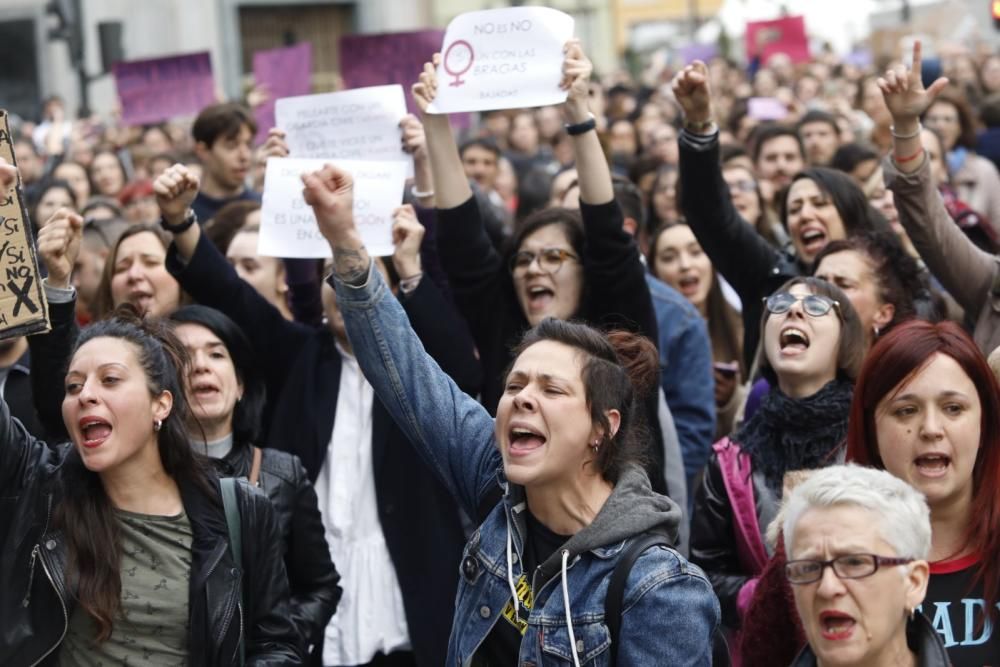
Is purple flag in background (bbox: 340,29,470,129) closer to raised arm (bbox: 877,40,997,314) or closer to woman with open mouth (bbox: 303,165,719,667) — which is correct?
raised arm (bbox: 877,40,997,314)

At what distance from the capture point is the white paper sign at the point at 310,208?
4.88m

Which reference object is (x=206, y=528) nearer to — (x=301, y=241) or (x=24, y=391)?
(x=24, y=391)

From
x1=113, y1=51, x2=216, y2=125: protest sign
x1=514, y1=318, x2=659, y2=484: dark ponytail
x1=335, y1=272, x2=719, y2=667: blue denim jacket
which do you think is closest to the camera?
x1=335, y1=272, x2=719, y2=667: blue denim jacket

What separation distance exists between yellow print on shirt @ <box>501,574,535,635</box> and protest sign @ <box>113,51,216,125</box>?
7.54 m

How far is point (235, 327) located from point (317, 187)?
139 centimetres

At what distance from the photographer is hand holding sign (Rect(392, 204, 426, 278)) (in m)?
4.70

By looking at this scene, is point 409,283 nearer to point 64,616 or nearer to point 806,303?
point 806,303

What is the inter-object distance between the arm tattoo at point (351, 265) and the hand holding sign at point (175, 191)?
1.54 meters

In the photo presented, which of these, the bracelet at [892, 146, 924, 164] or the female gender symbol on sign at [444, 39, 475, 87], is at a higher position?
the female gender symbol on sign at [444, 39, 475, 87]

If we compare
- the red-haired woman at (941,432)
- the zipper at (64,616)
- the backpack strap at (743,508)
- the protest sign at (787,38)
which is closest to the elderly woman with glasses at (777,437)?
the backpack strap at (743,508)

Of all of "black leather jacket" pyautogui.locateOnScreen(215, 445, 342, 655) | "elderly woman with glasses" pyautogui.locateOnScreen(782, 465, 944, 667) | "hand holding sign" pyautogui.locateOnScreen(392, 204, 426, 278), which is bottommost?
"black leather jacket" pyautogui.locateOnScreen(215, 445, 342, 655)

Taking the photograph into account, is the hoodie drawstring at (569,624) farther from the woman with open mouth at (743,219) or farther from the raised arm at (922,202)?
the woman with open mouth at (743,219)

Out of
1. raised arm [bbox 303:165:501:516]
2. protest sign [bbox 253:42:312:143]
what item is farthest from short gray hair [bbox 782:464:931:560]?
protest sign [bbox 253:42:312:143]

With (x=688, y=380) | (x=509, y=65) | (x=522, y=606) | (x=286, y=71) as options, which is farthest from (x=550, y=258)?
(x=286, y=71)
